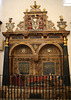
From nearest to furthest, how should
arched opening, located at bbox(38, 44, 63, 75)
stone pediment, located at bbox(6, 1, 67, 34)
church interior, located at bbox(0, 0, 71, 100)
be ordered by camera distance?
church interior, located at bbox(0, 0, 71, 100) → stone pediment, located at bbox(6, 1, 67, 34) → arched opening, located at bbox(38, 44, 63, 75)

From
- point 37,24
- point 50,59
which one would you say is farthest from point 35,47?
point 37,24

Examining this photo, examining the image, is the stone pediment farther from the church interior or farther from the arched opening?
the arched opening

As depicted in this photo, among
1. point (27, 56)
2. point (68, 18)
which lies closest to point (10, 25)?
point (27, 56)

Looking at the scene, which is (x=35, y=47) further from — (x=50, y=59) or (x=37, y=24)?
(x=37, y=24)

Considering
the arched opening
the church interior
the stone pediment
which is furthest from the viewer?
the arched opening

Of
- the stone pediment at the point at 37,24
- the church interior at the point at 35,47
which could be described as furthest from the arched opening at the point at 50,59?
the stone pediment at the point at 37,24

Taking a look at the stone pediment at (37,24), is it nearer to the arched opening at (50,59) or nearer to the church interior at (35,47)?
the church interior at (35,47)

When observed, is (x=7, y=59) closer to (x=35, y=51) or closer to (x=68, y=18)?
(x=35, y=51)

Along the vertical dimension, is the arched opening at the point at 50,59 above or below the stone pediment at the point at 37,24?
below

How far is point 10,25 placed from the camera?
8.15 metres

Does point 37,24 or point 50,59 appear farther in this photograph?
point 50,59

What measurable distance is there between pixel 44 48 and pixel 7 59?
2.18m

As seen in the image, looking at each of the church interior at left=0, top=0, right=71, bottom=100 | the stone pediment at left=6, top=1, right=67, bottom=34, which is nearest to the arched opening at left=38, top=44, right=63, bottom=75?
the church interior at left=0, top=0, right=71, bottom=100

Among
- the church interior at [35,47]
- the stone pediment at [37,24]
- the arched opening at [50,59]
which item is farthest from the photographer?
the arched opening at [50,59]
